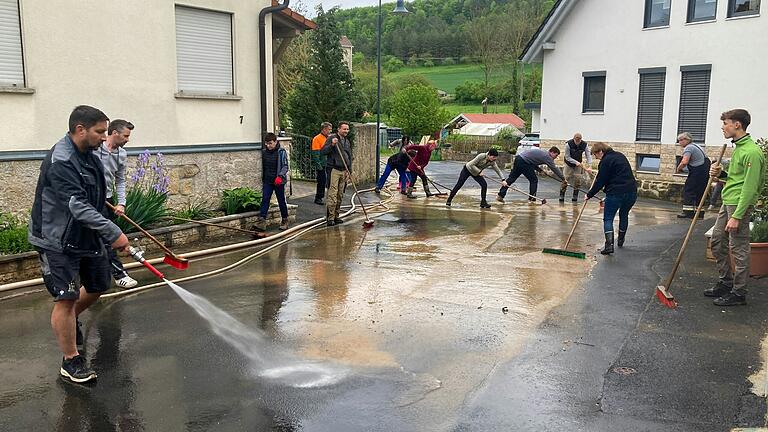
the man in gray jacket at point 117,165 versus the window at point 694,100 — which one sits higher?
the window at point 694,100

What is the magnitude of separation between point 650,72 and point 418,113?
19829 mm

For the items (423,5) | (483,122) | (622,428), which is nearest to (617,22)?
(622,428)

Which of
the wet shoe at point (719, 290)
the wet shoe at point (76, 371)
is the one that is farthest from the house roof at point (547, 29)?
the wet shoe at point (76, 371)

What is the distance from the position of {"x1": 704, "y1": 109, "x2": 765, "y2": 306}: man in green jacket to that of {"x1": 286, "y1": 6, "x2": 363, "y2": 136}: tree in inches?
486

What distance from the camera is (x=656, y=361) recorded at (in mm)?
5305

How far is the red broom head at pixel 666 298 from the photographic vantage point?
266 inches

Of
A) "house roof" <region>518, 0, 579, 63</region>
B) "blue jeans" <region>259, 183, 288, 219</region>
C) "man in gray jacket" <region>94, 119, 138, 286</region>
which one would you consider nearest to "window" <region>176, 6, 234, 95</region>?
"blue jeans" <region>259, 183, 288, 219</region>

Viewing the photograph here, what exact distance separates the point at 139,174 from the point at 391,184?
1053 cm

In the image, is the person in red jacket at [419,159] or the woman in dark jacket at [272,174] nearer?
the woman in dark jacket at [272,174]

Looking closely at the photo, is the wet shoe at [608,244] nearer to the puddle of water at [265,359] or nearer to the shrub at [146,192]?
the puddle of water at [265,359]

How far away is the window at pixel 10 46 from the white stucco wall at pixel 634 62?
17.5 metres

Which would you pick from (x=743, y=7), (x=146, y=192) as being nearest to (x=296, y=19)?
(x=146, y=192)

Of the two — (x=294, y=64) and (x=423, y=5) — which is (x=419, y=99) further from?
(x=423, y=5)

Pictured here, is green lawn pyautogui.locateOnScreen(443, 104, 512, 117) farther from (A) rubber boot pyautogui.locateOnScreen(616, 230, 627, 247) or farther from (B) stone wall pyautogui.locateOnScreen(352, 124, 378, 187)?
(A) rubber boot pyautogui.locateOnScreen(616, 230, 627, 247)
